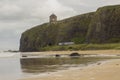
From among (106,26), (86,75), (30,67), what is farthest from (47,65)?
(106,26)

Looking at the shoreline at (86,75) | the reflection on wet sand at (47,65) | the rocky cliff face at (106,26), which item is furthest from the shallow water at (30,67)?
the rocky cliff face at (106,26)

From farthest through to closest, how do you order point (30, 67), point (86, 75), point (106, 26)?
point (106, 26)
point (30, 67)
point (86, 75)

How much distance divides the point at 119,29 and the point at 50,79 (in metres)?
150

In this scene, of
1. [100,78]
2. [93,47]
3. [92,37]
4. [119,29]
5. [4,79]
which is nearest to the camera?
[100,78]

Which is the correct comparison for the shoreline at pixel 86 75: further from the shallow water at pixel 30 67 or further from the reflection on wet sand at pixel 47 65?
the reflection on wet sand at pixel 47 65

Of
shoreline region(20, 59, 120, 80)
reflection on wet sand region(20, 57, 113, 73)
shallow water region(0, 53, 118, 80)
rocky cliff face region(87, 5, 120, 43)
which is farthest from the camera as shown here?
rocky cliff face region(87, 5, 120, 43)

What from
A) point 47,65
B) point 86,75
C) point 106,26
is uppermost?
point 106,26

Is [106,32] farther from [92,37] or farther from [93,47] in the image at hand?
[93,47]

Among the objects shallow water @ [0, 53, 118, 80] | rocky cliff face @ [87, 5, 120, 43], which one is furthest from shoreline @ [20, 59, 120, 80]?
rocky cliff face @ [87, 5, 120, 43]

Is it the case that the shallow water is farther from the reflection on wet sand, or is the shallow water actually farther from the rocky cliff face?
the rocky cliff face

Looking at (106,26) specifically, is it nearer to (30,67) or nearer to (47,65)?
(47,65)

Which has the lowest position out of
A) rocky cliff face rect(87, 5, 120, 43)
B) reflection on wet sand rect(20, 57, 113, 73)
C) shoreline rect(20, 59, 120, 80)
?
reflection on wet sand rect(20, 57, 113, 73)

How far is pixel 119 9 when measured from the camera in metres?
175

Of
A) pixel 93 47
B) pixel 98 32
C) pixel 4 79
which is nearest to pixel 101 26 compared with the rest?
pixel 98 32
